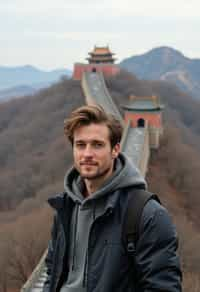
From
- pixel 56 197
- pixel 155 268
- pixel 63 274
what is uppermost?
pixel 56 197

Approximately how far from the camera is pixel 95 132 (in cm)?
290

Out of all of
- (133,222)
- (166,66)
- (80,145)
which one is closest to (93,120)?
(80,145)

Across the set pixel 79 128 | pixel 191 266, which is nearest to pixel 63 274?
pixel 79 128

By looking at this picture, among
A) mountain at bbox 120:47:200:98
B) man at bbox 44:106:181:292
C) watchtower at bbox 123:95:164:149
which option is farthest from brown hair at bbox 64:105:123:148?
mountain at bbox 120:47:200:98

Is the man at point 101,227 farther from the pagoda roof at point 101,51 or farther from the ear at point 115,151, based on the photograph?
the pagoda roof at point 101,51

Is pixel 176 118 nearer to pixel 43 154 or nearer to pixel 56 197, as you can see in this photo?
pixel 43 154

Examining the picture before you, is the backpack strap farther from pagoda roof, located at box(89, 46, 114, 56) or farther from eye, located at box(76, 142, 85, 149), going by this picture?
pagoda roof, located at box(89, 46, 114, 56)

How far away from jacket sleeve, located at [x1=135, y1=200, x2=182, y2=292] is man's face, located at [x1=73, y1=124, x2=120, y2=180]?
0.39 metres

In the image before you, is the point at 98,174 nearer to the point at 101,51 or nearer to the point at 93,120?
the point at 93,120

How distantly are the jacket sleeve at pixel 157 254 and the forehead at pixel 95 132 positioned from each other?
1.56 feet

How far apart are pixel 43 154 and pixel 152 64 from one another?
104 m

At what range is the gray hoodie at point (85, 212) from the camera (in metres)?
2.84

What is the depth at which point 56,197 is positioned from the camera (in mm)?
3031

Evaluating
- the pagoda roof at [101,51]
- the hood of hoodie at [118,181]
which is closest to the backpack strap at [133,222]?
the hood of hoodie at [118,181]
